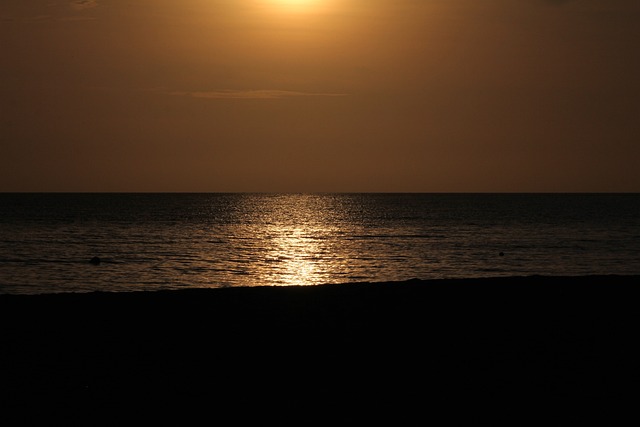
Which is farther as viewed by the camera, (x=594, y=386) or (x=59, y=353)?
(x=59, y=353)

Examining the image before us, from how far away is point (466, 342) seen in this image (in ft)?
42.3

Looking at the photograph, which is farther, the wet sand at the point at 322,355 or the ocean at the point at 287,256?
the ocean at the point at 287,256

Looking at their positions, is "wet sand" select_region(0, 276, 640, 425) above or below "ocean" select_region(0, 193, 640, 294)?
above

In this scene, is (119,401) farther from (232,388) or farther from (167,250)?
(167,250)

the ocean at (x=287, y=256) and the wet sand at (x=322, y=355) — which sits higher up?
the wet sand at (x=322, y=355)

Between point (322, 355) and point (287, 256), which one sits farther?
point (287, 256)

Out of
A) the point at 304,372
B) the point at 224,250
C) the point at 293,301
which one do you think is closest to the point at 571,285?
the point at 293,301

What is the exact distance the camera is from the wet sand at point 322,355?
9.34m

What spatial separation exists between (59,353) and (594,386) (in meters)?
7.60

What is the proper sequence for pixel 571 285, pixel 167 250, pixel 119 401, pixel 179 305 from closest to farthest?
pixel 119 401 < pixel 179 305 < pixel 571 285 < pixel 167 250

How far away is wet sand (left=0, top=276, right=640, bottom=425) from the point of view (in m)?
9.34

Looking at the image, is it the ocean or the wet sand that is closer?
the wet sand

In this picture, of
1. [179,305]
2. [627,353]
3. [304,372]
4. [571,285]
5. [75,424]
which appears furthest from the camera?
[571,285]

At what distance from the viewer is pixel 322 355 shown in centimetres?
1212
